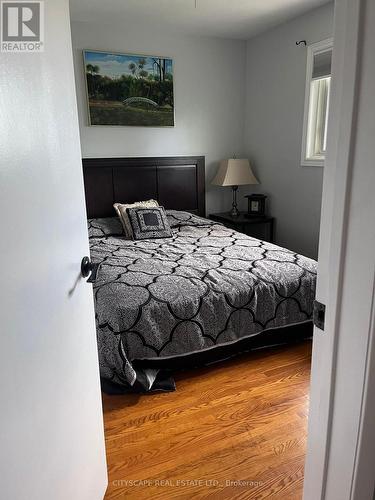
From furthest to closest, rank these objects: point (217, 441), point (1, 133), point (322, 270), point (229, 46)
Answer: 1. point (229, 46)
2. point (217, 441)
3. point (322, 270)
4. point (1, 133)

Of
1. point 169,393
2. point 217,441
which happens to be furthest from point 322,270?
point 169,393

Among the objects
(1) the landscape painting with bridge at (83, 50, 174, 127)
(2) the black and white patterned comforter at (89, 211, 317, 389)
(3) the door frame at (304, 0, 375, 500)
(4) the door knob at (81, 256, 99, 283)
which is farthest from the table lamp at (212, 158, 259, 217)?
(3) the door frame at (304, 0, 375, 500)

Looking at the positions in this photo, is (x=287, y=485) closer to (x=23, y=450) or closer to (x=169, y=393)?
(x=169, y=393)

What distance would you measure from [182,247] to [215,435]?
150 centimetres

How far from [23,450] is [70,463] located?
1.08 feet

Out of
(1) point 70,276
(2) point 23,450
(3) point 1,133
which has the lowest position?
(2) point 23,450

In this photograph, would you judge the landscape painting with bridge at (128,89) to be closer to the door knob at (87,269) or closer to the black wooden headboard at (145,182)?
the black wooden headboard at (145,182)

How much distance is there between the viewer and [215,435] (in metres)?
1.72

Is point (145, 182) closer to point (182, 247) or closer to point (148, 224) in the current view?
point (148, 224)

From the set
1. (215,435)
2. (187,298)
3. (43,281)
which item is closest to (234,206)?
(187,298)

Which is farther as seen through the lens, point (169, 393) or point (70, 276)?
point (169, 393)

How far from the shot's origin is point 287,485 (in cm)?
146

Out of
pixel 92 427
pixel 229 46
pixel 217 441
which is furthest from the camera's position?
pixel 229 46

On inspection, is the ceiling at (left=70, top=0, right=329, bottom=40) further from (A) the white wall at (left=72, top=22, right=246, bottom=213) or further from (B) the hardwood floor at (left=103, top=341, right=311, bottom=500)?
(B) the hardwood floor at (left=103, top=341, right=311, bottom=500)
